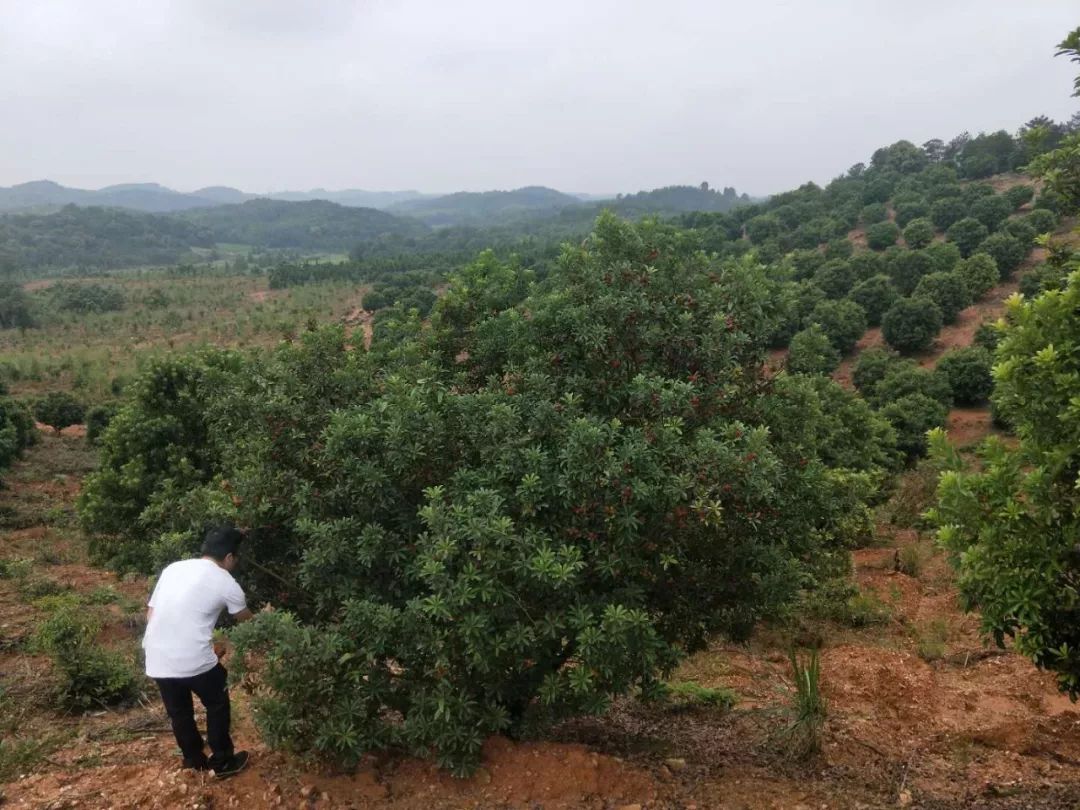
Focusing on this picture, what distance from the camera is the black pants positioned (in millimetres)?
4578

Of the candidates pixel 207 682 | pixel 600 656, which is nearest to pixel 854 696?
pixel 600 656

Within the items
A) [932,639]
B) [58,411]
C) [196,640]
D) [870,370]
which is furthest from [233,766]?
[58,411]

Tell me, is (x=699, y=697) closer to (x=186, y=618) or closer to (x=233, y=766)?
(x=233, y=766)

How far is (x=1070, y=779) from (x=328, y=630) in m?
4.85

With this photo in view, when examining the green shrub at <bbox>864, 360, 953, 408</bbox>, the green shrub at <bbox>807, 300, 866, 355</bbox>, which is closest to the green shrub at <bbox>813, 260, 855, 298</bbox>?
the green shrub at <bbox>807, 300, 866, 355</bbox>

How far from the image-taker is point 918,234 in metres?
36.0

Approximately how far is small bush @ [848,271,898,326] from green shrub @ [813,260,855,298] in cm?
167

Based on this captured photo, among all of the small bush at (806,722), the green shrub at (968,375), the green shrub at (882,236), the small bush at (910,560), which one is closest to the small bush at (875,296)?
the green shrub at (968,375)

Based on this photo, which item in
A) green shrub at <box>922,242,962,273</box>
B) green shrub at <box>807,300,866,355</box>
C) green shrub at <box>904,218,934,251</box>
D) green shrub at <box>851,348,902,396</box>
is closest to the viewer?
green shrub at <box>851,348,902,396</box>

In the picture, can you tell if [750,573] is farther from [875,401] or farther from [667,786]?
[875,401]

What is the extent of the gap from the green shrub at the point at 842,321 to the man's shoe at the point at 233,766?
91.3 feet

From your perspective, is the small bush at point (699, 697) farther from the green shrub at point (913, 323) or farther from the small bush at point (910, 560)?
the green shrub at point (913, 323)

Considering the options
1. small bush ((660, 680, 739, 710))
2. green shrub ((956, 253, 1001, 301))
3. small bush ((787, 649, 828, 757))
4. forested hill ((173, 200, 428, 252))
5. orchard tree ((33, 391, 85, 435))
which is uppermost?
forested hill ((173, 200, 428, 252))

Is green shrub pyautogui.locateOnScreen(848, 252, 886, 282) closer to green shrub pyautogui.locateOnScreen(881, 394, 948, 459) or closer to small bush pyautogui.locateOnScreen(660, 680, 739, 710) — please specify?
green shrub pyautogui.locateOnScreen(881, 394, 948, 459)
